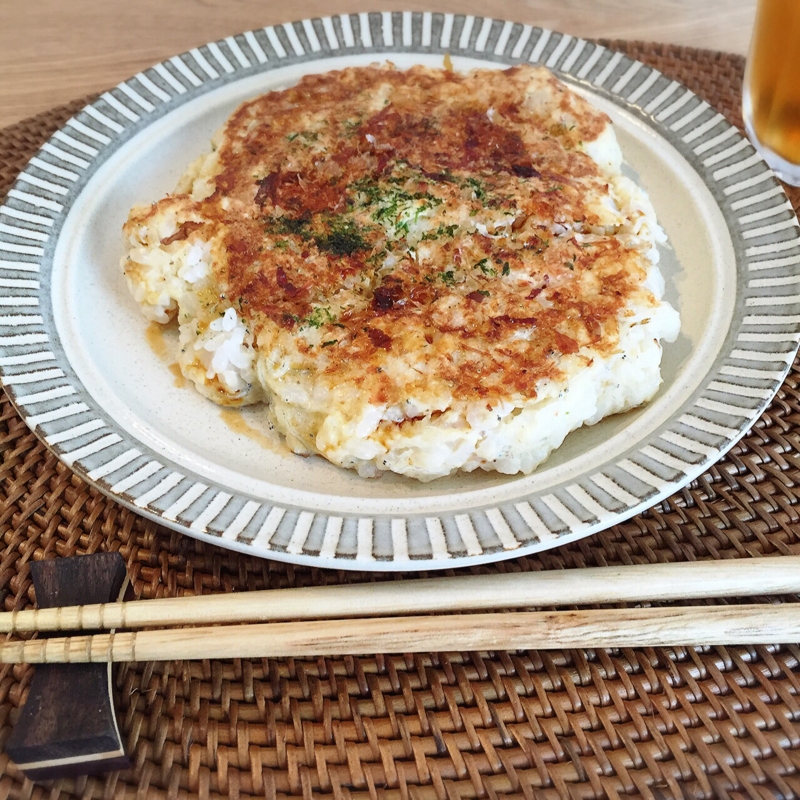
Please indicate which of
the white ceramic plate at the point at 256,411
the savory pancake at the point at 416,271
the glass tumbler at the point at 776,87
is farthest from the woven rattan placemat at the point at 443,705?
the glass tumbler at the point at 776,87

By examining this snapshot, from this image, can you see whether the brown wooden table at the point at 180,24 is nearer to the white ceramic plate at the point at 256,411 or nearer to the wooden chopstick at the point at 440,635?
the white ceramic plate at the point at 256,411

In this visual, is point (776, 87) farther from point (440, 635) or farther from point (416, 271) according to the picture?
point (440, 635)

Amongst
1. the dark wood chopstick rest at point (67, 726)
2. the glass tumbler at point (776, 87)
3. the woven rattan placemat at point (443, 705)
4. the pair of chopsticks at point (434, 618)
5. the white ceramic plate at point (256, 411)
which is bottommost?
the woven rattan placemat at point (443, 705)

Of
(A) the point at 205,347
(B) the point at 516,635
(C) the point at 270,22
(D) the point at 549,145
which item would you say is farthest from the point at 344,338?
(C) the point at 270,22

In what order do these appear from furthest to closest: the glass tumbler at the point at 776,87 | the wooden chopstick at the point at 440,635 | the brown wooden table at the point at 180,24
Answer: the brown wooden table at the point at 180,24 → the glass tumbler at the point at 776,87 → the wooden chopstick at the point at 440,635

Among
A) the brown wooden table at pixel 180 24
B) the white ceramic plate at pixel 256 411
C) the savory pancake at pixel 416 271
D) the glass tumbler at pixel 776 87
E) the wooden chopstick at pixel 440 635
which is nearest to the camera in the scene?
the wooden chopstick at pixel 440 635

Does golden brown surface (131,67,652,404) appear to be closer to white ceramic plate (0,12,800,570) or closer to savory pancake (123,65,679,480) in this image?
savory pancake (123,65,679,480)

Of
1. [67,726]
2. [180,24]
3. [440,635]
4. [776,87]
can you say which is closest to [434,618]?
[440,635]
